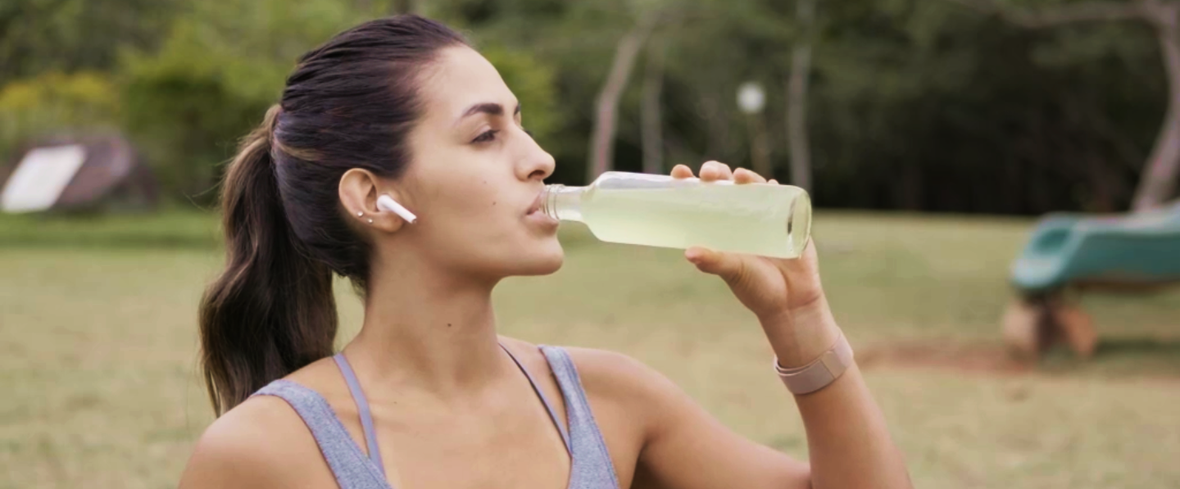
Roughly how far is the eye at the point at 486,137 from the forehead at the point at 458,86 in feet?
0.13

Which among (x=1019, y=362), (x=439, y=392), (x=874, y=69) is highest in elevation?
(x=439, y=392)

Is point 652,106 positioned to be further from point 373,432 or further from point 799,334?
point 373,432

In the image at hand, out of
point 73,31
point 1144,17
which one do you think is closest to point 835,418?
point 1144,17

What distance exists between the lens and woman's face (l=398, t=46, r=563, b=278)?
171 cm

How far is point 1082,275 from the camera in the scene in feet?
25.3

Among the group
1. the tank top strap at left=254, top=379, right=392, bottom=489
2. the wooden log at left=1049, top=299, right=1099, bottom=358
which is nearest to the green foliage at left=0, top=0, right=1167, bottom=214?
the wooden log at left=1049, top=299, right=1099, bottom=358

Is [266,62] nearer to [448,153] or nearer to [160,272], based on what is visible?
[160,272]

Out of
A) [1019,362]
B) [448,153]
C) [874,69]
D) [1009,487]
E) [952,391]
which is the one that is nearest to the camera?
[448,153]

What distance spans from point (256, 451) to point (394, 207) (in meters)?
0.35

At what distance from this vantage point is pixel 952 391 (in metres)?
6.78

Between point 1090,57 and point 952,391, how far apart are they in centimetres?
2160

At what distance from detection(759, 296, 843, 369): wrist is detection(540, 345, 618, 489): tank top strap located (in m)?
0.29

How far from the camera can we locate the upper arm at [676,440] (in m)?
1.95

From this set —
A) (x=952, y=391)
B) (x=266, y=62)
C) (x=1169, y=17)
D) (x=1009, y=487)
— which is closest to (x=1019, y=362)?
(x=952, y=391)
